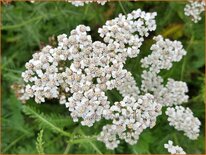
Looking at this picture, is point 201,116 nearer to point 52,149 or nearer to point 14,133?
point 52,149

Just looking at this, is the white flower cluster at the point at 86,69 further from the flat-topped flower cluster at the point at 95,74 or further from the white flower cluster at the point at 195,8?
the white flower cluster at the point at 195,8

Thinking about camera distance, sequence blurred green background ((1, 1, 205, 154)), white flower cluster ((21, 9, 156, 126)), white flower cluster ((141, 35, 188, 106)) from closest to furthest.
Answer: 1. white flower cluster ((21, 9, 156, 126))
2. white flower cluster ((141, 35, 188, 106))
3. blurred green background ((1, 1, 205, 154))

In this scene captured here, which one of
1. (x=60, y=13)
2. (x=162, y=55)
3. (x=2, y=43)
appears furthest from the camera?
(x=2, y=43)

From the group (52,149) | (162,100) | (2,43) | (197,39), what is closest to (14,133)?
(52,149)

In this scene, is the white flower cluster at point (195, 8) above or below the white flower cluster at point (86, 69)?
above

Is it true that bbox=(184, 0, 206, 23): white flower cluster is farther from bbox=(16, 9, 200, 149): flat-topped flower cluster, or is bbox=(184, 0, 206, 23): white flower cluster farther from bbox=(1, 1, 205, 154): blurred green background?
bbox=(16, 9, 200, 149): flat-topped flower cluster

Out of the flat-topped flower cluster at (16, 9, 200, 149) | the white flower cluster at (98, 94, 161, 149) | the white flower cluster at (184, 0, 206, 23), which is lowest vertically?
the white flower cluster at (98, 94, 161, 149)

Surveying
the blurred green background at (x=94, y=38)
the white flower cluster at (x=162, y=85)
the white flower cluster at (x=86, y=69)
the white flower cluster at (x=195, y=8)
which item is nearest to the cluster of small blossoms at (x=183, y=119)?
the white flower cluster at (x=162, y=85)

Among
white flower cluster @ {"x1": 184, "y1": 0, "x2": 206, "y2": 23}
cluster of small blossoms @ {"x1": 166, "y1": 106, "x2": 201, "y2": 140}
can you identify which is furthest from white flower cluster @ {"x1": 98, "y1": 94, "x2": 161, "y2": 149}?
white flower cluster @ {"x1": 184, "y1": 0, "x2": 206, "y2": 23}
